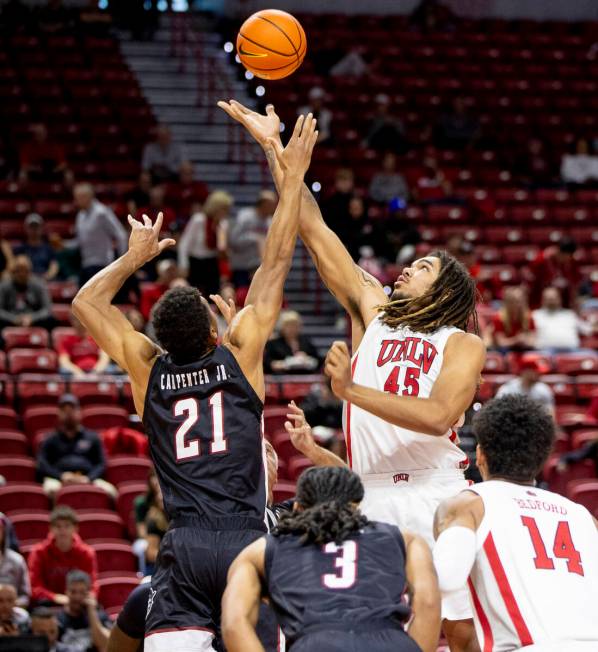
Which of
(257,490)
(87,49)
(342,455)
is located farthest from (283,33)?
(87,49)

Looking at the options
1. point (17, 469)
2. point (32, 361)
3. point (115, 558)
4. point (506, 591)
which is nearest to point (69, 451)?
point (17, 469)

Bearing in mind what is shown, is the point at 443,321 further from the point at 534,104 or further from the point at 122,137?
the point at 534,104

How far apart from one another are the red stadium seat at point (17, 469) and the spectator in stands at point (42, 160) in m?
6.72

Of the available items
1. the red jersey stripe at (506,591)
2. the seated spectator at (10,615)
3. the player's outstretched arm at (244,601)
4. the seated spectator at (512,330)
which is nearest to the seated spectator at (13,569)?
the seated spectator at (10,615)

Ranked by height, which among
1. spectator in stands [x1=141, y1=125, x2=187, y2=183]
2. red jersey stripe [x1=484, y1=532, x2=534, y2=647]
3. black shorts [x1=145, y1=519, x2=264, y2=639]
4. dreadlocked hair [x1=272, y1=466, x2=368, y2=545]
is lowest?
spectator in stands [x1=141, y1=125, x2=187, y2=183]

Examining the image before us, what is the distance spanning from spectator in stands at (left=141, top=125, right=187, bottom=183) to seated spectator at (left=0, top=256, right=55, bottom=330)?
4.10m

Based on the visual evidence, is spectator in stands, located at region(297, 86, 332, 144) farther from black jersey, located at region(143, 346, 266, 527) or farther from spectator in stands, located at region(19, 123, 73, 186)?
black jersey, located at region(143, 346, 266, 527)

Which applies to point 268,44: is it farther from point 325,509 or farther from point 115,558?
point 115,558

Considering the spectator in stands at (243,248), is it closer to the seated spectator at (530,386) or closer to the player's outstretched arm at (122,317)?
the seated spectator at (530,386)

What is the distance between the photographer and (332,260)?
19.5 feet

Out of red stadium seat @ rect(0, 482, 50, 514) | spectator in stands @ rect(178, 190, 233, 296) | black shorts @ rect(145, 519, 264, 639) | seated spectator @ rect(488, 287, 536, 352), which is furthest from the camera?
spectator in stands @ rect(178, 190, 233, 296)

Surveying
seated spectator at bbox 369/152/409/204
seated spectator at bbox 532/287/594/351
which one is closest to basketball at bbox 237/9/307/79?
seated spectator at bbox 532/287/594/351

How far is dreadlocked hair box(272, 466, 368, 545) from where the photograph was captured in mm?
4246

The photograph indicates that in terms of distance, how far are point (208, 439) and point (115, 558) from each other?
17.2ft
